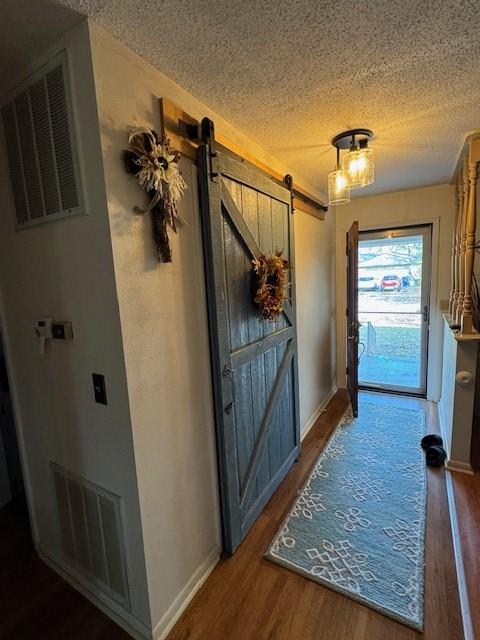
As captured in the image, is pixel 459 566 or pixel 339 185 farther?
pixel 339 185

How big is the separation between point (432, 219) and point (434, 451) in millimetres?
2405

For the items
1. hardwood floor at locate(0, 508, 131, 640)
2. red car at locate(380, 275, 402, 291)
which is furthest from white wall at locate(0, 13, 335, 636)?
red car at locate(380, 275, 402, 291)

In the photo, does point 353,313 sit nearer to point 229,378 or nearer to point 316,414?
point 316,414

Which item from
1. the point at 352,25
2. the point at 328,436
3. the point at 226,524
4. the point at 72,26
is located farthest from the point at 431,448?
the point at 72,26

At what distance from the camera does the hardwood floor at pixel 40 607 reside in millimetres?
1434

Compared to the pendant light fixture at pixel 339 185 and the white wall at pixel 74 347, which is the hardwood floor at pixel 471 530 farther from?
the pendant light fixture at pixel 339 185

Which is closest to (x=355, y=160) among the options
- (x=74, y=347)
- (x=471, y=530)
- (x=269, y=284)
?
(x=269, y=284)

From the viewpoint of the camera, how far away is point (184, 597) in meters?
1.53

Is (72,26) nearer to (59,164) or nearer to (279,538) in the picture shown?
(59,164)

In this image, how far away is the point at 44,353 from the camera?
1504mm

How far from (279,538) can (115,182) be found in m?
2.08

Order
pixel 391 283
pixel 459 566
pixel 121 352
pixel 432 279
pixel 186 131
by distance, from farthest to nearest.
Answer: pixel 391 283
pixel 432 279
pixel 459 566
pixel 186 131
pixel 121 352

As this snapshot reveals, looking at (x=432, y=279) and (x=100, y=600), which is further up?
(x=432, y=279)

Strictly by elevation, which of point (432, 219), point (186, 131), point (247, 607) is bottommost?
point (247, 607)
